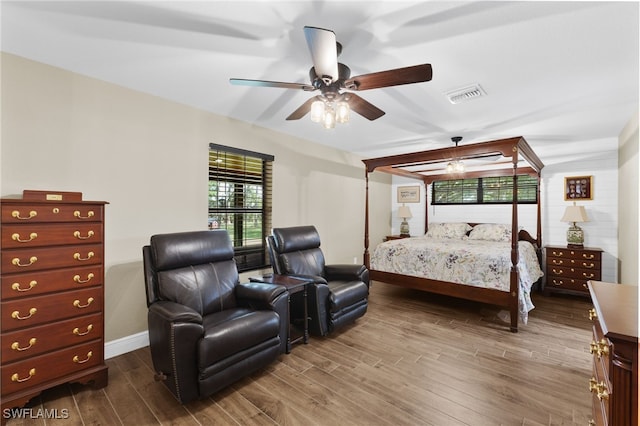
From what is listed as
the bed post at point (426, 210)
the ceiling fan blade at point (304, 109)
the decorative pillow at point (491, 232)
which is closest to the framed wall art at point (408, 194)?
the bed post at point (426, 210)

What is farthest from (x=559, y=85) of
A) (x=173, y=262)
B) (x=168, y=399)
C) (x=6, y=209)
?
(x=6, y=209)

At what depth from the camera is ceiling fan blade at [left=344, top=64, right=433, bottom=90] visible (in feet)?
5.36

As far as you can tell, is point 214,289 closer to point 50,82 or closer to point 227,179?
point 227,179

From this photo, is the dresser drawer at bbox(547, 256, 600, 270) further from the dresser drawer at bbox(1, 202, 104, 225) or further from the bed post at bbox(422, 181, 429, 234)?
the dresser drawer at bbox(1, 202, 104, 225)

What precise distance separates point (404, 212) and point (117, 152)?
17.4ft

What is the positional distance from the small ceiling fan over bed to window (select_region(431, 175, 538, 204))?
14.7ft

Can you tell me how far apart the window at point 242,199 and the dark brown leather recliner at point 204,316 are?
0.92m

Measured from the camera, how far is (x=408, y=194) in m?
6.58

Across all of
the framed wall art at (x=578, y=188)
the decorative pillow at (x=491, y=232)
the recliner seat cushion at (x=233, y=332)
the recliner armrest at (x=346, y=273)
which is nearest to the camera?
the recliner seat cushion at (x=233, y=332)

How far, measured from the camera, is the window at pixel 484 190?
5324 mm

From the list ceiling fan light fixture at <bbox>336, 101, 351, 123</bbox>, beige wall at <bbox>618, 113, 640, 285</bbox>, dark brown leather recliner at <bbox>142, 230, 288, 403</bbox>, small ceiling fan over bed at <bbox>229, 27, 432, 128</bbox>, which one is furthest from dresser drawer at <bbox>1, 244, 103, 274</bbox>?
beige wall at <bbox>618, 113, 640, 285</bbox>

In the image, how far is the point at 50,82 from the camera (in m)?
2.30

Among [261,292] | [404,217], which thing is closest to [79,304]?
[261,292]

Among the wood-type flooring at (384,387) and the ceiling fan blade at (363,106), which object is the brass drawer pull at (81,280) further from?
the ceiling fan blade at (363,106)
